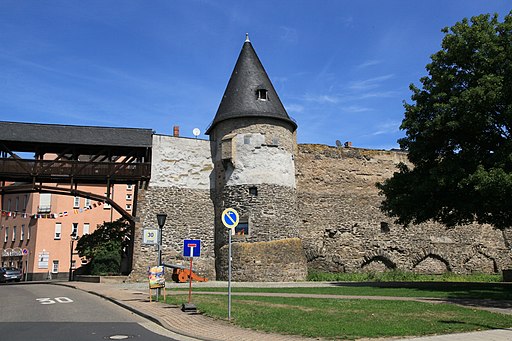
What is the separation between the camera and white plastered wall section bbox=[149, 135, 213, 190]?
29109 mm

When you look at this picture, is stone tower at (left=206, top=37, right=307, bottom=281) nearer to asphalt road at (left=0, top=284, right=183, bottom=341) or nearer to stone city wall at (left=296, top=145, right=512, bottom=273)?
stone city wall at (left=296, top=145, right=512, bottom=273)

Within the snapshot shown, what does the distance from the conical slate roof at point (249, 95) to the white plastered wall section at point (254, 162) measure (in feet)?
4.88

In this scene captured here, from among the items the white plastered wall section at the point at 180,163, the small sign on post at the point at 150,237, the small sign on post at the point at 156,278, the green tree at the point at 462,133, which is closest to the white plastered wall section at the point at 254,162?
the white plastered wall section at the point at 180,163

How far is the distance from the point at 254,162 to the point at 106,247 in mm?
10720

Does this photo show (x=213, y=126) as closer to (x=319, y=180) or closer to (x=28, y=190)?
(x=319, y=180)

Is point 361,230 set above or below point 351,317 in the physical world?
above

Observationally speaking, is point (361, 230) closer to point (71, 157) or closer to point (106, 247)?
point (106, 247)

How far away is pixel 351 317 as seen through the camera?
10.9m

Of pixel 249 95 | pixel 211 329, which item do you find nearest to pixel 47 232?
pixel 249 95

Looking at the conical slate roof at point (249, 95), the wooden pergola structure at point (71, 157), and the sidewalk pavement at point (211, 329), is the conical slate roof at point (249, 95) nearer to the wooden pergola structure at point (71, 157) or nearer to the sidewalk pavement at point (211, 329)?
the wooden pergola structure at point (71, 157)

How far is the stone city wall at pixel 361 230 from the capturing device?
31.5 meters

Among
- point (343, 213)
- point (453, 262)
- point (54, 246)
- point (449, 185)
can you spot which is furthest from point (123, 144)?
point (54, 246)

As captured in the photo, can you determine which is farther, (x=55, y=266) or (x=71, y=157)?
(x=55, y=266)

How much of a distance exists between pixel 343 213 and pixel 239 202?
8.42 meters
